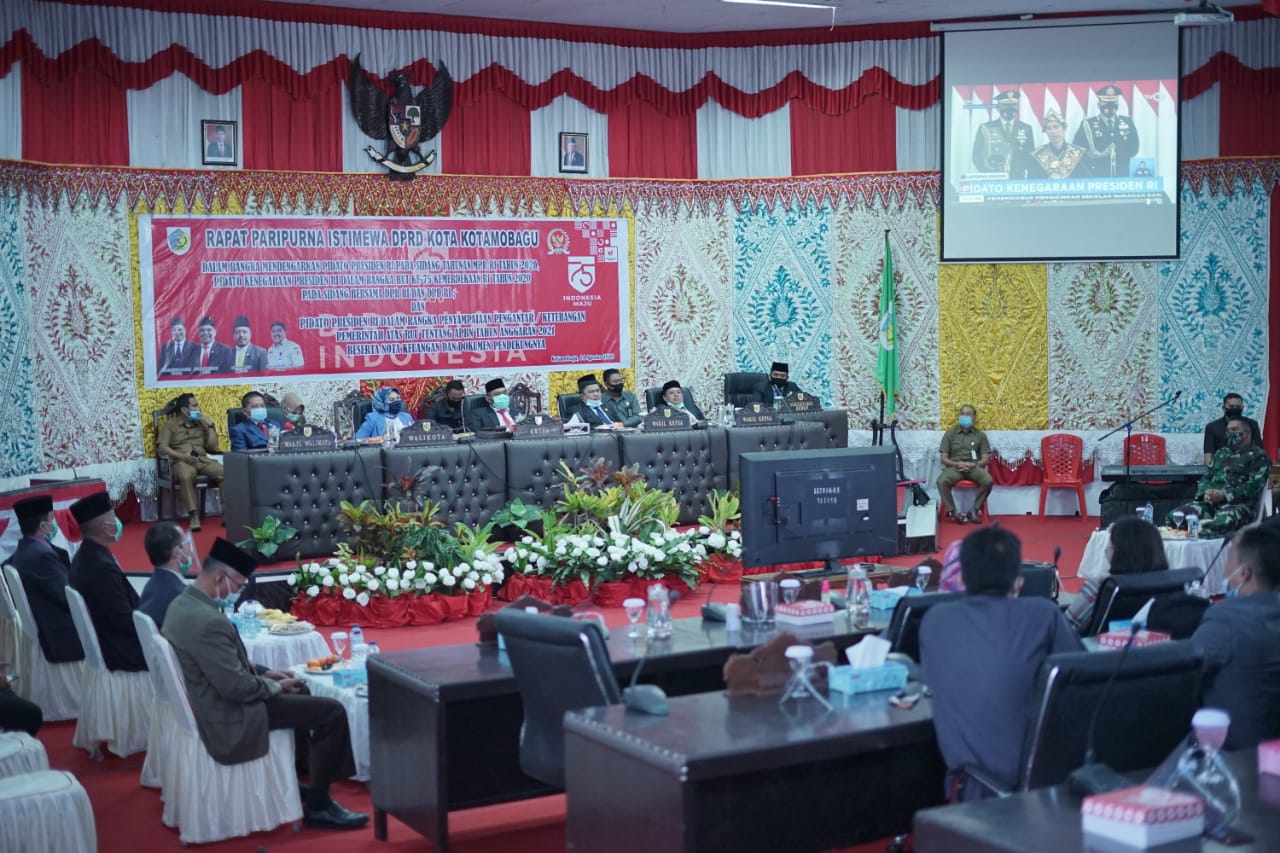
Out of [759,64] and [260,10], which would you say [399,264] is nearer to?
[260,10]

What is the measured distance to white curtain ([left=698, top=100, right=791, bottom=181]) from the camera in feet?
47.9

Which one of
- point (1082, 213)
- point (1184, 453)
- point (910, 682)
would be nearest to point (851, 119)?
point (1082, 213)

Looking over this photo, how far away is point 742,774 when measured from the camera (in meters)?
3.81

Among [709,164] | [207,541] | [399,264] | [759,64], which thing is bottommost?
[207,541]

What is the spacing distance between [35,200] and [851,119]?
766cm

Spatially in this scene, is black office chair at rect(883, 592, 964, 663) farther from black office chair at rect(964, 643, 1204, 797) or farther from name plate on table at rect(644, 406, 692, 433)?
name plate on table at rect(644, 406, 692, 433)

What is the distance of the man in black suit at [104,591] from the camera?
244 inches

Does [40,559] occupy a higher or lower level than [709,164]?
lower

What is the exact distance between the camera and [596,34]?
14.4 metres

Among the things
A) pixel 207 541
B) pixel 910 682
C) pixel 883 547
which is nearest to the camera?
pixel 910 682

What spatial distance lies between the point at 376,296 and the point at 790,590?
9035 mm

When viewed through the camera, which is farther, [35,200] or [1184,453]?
[1184,453]

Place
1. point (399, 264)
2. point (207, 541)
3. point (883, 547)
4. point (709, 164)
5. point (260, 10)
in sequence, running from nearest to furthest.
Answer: point (883, 547), point (207, 541), point (260, 10), point (399, 264), point (709, 164)

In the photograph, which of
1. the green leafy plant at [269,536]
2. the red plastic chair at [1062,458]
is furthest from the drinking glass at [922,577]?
the red plastic chair at [1062,458]
